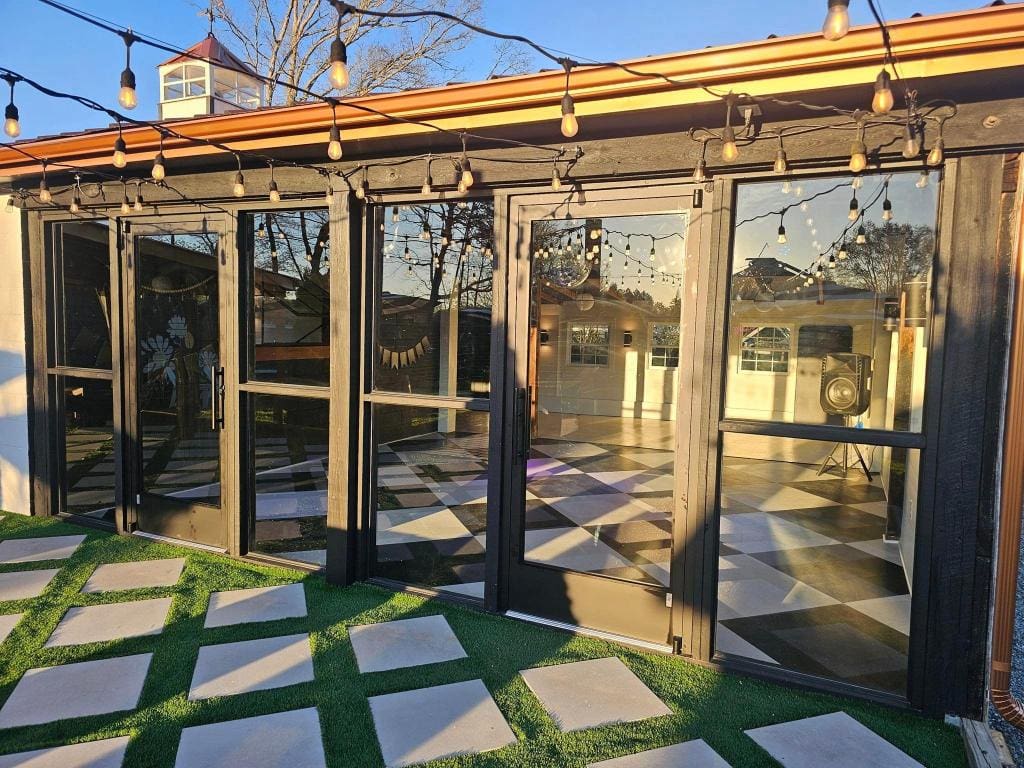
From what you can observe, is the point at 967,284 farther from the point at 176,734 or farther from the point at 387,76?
the point at 387,76

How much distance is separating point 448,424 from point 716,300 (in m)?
2.56

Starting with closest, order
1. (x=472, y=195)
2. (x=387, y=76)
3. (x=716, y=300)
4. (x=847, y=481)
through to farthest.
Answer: (x=716, y=300), (x=472, y=195), (x=847, y=481), (x=387, y=76)

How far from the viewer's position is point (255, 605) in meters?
2.83

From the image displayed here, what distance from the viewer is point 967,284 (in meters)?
2.06

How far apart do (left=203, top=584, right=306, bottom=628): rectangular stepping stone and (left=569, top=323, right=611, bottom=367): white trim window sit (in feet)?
15.1

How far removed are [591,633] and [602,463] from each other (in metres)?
3.73

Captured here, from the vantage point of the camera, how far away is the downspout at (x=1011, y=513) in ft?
6.57

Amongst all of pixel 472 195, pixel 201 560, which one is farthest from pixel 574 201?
pixel 201 560

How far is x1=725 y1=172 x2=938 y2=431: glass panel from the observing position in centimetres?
227

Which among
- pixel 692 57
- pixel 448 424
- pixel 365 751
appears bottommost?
pixel 365 751

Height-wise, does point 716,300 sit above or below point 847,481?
above

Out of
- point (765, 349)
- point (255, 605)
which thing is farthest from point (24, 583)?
point (765, 349)

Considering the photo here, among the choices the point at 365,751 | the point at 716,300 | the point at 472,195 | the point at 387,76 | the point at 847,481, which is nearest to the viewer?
the point at 365,751

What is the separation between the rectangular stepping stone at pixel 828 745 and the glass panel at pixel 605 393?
74cm
